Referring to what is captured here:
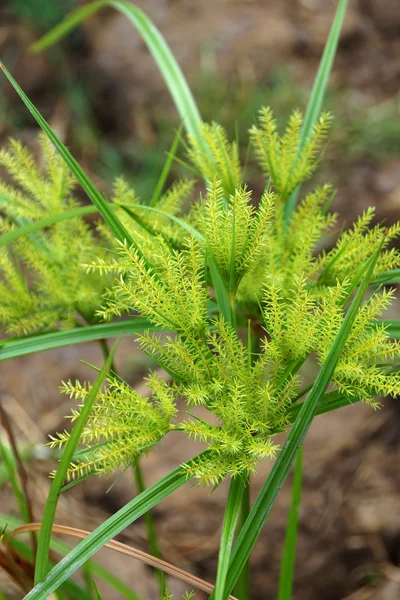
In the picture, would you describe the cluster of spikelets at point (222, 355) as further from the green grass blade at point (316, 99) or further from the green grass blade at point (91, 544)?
the green grass blade at point (316, 99)

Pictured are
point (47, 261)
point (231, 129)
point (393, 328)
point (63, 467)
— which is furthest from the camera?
point (231, 129)

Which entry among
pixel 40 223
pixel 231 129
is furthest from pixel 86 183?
pixel 231 129

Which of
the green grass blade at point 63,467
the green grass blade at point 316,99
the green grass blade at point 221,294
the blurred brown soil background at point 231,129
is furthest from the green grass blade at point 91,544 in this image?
the blurred brown soil background at point 231,129

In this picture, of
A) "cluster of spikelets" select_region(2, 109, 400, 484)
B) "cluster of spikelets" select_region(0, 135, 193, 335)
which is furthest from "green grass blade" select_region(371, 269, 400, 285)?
"cluster of spikelets" select_region(0, 135, 193, 335)

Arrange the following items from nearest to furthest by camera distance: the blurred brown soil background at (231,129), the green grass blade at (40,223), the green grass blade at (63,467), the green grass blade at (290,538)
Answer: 1. the green grass blade at (63,467)
2. the green grass blade at (40,223)
3. the green grass blade at (290,538)
4. the blurred brown soil background at (231,129)

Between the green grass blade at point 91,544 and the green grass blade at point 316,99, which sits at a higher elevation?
the green grass blade at point 316,99

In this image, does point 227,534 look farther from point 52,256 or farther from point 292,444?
point 52,256

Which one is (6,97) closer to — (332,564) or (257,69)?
(257,69)
